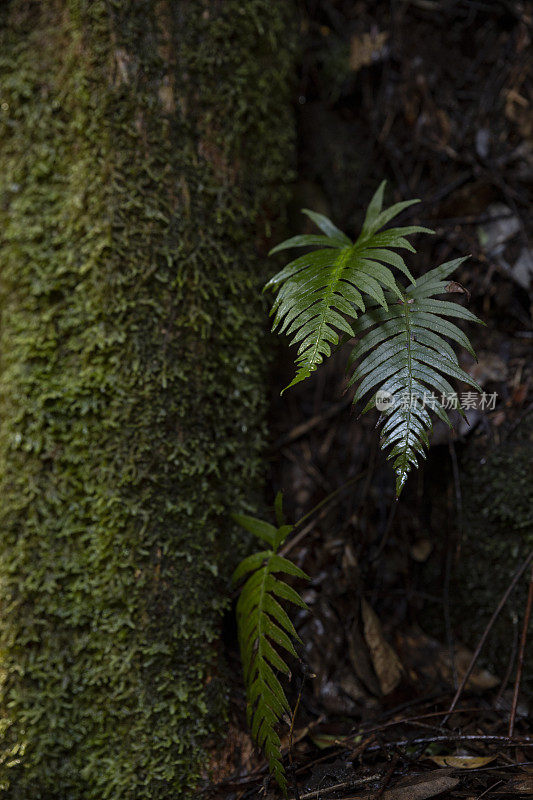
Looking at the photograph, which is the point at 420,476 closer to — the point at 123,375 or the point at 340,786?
the point at 340,786

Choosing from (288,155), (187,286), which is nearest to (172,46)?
(288,155)

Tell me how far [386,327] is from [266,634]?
1103mm

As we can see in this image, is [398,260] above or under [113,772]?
above

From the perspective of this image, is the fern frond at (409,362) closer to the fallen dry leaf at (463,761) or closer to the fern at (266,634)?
the fern at (266,634)

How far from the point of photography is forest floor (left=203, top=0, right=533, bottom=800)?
1.83m

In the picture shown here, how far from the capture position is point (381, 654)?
7.16 feet

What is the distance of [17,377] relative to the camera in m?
2.07

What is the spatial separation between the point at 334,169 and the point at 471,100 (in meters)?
0.83

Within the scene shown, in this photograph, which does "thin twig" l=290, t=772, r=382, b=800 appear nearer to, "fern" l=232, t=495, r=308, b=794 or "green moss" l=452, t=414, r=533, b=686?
"fern" l=232, t=495, r=308, b=794

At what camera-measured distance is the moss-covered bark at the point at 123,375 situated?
6.08 feet

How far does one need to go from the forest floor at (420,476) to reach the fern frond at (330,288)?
337 millimetres

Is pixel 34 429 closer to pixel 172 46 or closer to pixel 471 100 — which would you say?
pixel 172 46

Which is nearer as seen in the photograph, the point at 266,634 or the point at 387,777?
A: the point at 387,777

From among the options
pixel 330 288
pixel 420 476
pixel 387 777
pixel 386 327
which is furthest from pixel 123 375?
pixel 387 777
